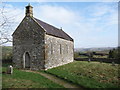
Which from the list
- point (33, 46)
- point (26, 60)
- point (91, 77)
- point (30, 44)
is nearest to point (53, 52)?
point (33, 46)

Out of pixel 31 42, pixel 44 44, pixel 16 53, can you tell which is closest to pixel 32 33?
pixel 31 42

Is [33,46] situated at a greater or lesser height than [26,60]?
greater

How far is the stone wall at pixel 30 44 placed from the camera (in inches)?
674

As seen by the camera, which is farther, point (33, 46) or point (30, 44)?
point (30, 44)

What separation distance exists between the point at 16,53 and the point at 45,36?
6.08 m

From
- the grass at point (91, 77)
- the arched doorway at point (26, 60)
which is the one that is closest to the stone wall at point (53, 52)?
the grass at point (91, 77)

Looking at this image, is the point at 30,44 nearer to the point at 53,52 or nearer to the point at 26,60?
the point at 26,60

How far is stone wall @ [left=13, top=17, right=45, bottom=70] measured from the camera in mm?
17125

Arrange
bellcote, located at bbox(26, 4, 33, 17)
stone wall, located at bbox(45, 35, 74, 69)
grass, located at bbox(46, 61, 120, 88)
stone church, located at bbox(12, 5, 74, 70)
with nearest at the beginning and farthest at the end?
1. grass, located at bbox(46, 61, 120, 88)
2. stone church, located at bbox(12, 5, 74, 70)
3. stone wall, located at bbox(45, 35, 74, 69)
4. bellcote, located at bbox(26, 4, 33, 17)

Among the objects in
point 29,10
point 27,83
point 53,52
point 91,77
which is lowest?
point 91,77

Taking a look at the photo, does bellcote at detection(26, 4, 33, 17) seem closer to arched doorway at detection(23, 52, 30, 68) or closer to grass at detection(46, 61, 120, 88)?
arched doorway at detection(23, 52, 30, 68)

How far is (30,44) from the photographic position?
18.0 m

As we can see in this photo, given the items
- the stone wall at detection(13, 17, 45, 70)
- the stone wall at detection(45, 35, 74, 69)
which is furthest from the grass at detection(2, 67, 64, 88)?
the stone wall at detection(45, 35, 74, 69)

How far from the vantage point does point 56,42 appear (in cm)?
2077
